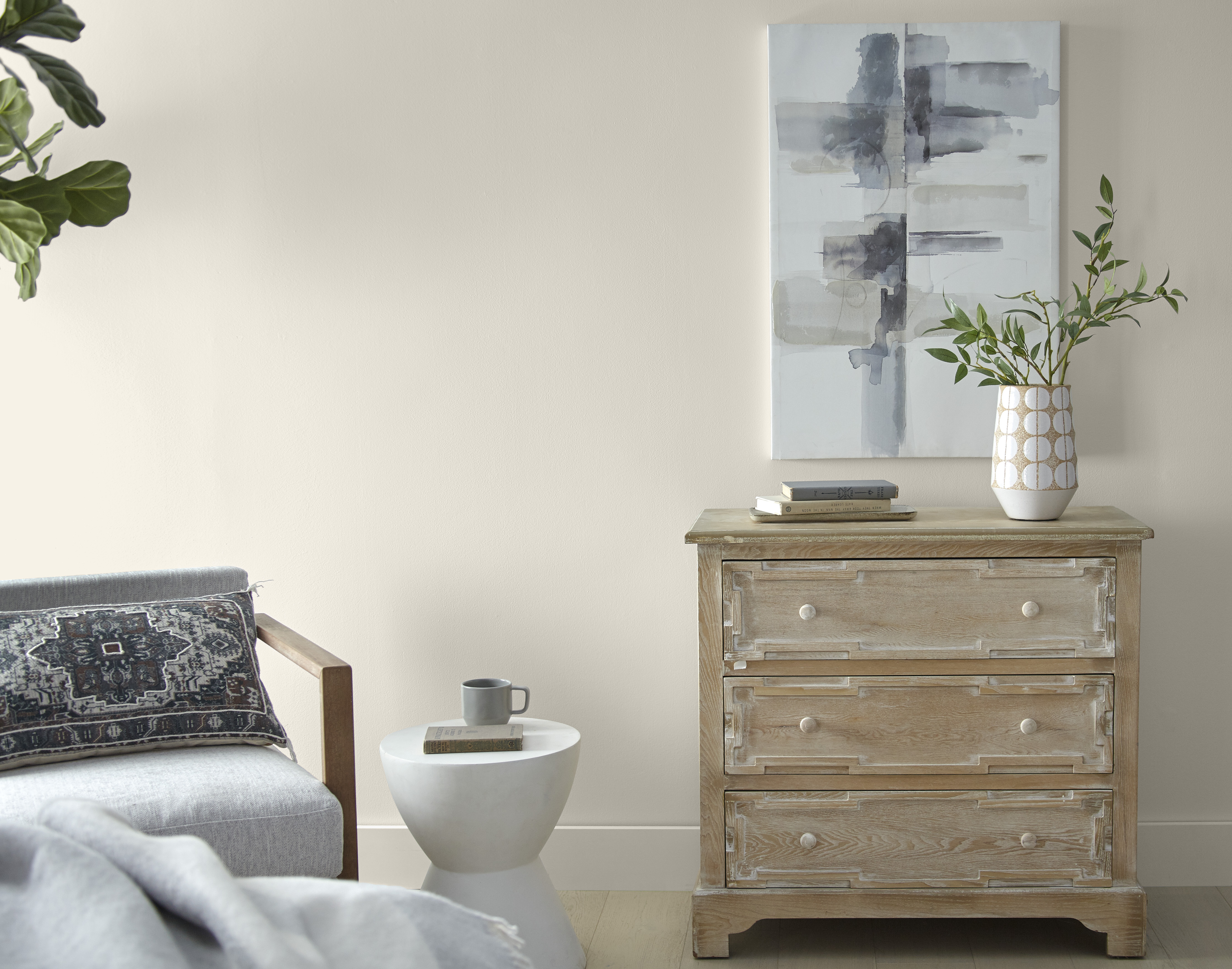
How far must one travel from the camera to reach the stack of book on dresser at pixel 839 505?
2.37 meters

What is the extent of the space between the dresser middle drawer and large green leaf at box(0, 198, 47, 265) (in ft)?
5.52

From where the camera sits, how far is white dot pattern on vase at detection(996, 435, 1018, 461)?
7.82ft

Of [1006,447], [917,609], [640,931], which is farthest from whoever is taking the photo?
[640,931]

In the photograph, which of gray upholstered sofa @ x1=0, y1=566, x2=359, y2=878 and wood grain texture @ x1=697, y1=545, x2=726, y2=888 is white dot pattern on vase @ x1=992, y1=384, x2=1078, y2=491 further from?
gray upholstered sofa @ x1=0, y1=566, x2=359, y2=878

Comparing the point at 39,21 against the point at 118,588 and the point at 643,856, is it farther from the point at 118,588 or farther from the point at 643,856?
the point at 643,856

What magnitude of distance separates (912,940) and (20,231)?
95.4 inches

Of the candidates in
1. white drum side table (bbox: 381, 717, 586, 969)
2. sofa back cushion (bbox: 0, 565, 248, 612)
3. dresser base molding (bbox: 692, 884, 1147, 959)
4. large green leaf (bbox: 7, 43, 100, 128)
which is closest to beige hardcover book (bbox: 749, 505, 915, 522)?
white drum side table (bbox: 381, 717, 586, 969)

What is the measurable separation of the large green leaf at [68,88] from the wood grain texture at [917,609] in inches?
60.2

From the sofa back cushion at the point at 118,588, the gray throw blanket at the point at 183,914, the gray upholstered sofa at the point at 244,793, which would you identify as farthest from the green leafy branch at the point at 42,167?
the gray throw blanket at the point at 183,914

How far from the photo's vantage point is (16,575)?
2.86 metres

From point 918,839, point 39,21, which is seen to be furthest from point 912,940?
point 39,21

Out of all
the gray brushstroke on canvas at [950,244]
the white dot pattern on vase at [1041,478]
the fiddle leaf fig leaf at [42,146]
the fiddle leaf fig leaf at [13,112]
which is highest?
the fiddle leaf fig leaf at [13,112]

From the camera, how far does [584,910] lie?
8.67 feet

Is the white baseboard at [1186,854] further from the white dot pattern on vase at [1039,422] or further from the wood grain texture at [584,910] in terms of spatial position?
the wood grain texture at [584,910]
